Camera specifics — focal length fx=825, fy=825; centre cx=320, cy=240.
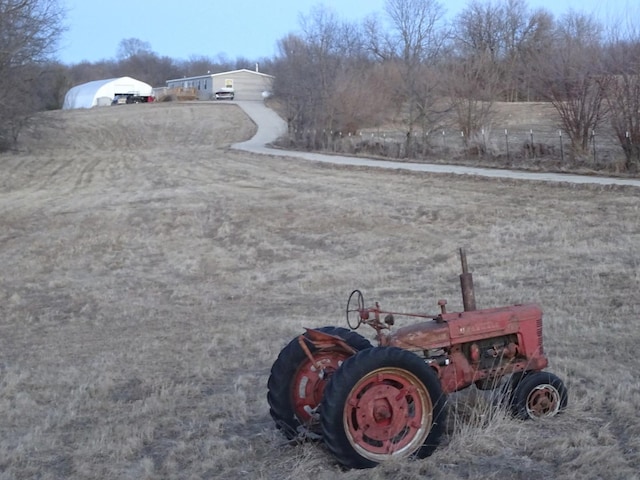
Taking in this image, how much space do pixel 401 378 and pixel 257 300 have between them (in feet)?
27.2

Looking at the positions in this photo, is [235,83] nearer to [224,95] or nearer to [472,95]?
[224,95]

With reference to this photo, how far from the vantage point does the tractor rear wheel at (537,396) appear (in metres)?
5.96

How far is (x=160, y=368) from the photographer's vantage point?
341 inches

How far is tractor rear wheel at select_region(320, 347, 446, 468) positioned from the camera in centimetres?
509

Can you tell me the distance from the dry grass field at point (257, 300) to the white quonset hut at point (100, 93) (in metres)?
61.4

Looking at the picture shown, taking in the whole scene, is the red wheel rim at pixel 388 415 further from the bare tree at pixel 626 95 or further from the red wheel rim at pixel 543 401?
the bare tree at pixel 626 95

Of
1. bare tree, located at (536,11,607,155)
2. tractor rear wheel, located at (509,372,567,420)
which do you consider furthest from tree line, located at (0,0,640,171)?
tractor rear wheel, located at (509,372,567,420)

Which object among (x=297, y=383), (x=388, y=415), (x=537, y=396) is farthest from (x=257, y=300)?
(x=388, y=415)

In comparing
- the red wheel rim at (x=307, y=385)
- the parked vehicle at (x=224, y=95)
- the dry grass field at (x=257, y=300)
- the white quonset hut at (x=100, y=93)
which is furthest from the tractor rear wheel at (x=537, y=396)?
the parked vehicle at (x=224, y=95)

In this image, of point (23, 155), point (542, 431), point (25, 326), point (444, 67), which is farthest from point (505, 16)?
point (542, 431)

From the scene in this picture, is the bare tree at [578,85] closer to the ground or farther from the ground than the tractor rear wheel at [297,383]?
farther from the ground

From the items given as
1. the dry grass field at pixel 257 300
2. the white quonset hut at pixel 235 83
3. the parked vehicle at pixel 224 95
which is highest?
the white quonset hut at pixel 235 83

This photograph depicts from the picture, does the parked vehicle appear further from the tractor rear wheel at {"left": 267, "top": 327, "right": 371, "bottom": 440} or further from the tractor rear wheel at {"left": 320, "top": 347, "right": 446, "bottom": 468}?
the tractor rear wheel at {"left": 320, "top": 347, "right": 446, "bottom": 468}

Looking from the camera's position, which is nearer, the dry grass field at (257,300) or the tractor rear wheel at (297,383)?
the dry grass field at (257,300)
